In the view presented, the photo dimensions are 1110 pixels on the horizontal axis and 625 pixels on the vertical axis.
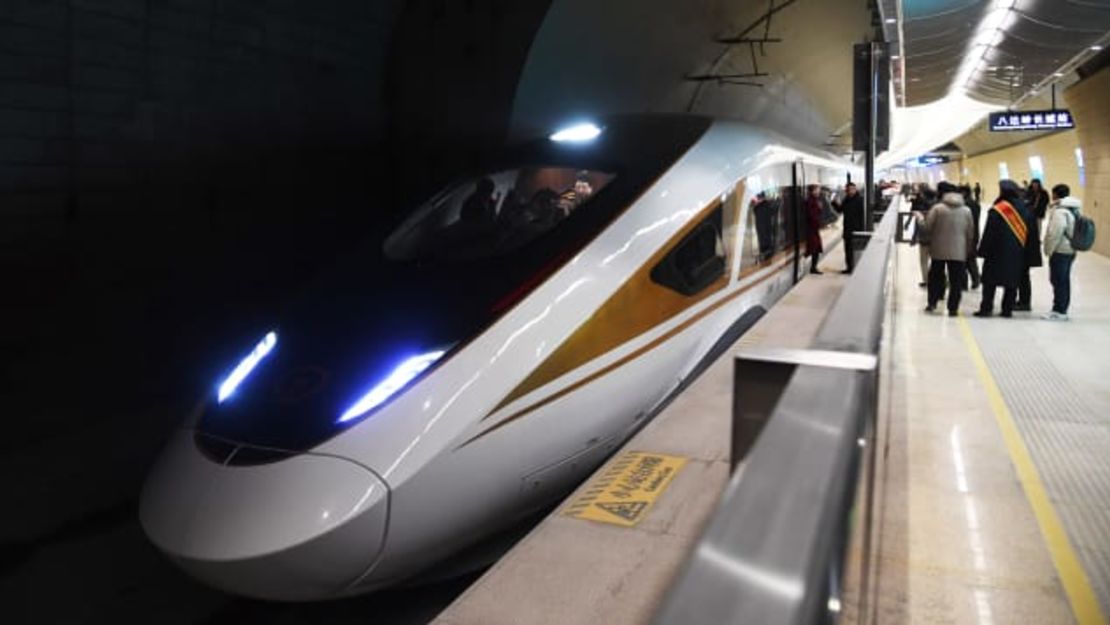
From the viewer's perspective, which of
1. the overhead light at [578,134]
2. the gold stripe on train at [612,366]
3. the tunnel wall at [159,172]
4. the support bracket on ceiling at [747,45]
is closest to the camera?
the gold stripe on train at [612,366]

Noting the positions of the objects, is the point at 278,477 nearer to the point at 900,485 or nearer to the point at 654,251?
the point at 654,251

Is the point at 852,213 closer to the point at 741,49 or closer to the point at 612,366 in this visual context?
the point at 741,49

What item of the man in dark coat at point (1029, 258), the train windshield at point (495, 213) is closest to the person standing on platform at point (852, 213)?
the man in dark coat at point (1029, 258)

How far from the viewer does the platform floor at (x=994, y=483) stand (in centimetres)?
241

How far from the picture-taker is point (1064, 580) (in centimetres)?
251

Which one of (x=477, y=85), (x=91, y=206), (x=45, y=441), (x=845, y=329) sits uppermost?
(x=477, y=85)

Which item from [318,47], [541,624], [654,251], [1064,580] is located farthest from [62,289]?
[1064,580]

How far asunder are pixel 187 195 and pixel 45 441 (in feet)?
6.86

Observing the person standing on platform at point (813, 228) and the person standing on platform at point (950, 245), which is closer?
the person standing on platform at point (950, 245)

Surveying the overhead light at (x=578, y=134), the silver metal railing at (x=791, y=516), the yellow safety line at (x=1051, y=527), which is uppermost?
the overhead light at (x=578, y=134)

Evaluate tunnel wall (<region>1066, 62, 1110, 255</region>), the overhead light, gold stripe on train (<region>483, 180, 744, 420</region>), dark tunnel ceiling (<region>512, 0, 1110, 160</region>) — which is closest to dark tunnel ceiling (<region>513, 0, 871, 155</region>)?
dark tunnel ceiling (<region>512, 0, 1110, 160</region>)

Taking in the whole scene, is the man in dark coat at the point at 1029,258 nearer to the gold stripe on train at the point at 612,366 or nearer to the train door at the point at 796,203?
the train door at the point at 796,203

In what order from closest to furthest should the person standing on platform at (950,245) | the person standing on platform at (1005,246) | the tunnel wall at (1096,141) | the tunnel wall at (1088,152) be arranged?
the person standing on platform at (1005,246) < the person standing on platform at (950,245) < the tunnel wall at (1096,141) < the tunnel wall at (1088,152)

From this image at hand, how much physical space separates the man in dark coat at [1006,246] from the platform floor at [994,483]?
109 cm
